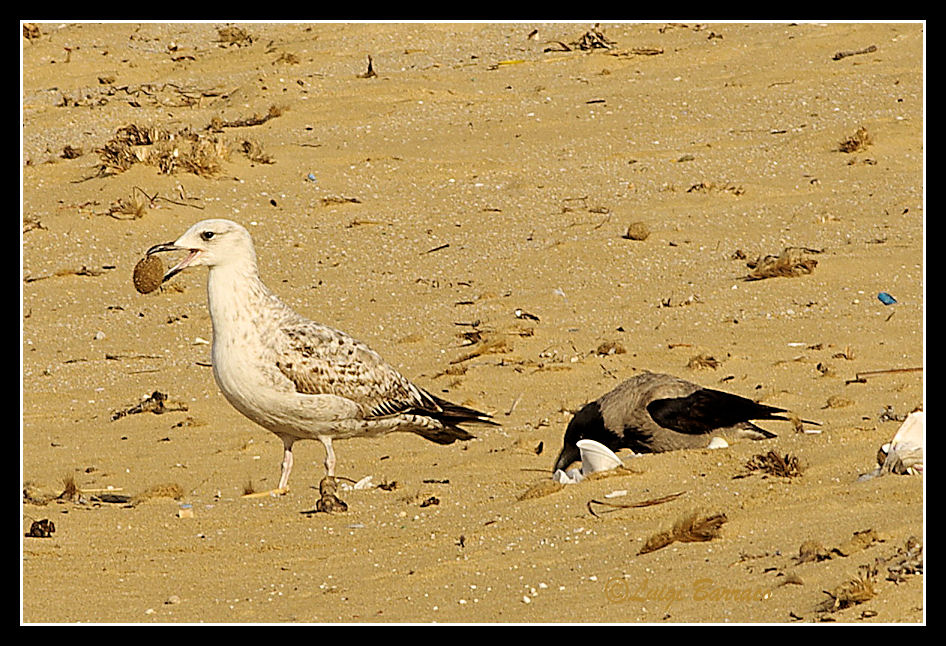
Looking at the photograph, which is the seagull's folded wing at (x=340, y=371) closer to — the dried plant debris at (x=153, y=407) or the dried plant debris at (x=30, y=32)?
the dried plant debris at (x=153, y=407)

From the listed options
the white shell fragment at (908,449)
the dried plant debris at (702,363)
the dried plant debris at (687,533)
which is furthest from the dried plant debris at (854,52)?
the dried plant debris at (687,533)

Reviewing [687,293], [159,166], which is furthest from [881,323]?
[159,166]

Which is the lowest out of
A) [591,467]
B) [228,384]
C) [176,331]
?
[176,331]

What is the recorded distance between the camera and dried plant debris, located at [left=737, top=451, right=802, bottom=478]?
7.40 m

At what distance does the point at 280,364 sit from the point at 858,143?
1140cm

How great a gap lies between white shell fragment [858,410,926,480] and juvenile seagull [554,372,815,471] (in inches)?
51.2

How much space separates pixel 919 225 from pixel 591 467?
8103mm

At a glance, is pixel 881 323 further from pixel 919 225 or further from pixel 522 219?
pixel 522 219

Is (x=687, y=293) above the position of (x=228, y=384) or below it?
below

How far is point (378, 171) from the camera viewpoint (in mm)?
18156

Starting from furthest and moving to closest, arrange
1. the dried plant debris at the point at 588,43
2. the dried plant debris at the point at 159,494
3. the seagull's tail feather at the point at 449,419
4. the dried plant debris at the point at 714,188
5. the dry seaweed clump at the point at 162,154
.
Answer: the dried plant debris at the point at 588,43 < the dry seaweed clump at the point at 162,154 < the dried plant debris at the point at 714,188 < the seagull's tail feather at the point at 449,419 < the dried plant debris at the point at 159,494

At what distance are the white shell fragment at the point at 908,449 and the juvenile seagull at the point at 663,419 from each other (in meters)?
1.30

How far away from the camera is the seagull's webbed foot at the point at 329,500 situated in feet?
25.8

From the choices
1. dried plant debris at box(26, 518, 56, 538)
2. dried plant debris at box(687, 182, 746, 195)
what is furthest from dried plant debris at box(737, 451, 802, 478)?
dried plant debris at box(687, 182, 746, 195)
